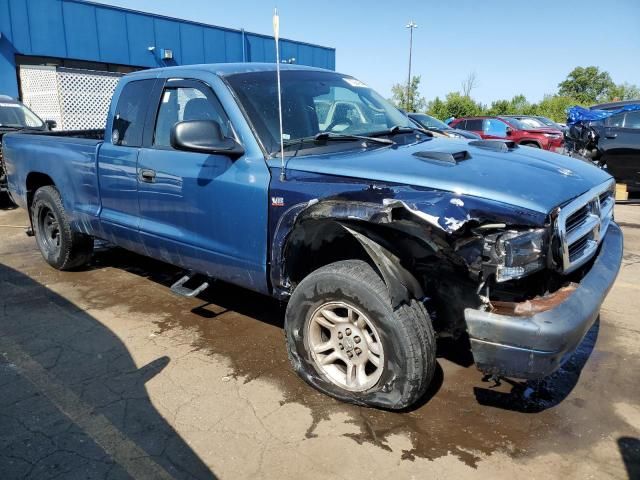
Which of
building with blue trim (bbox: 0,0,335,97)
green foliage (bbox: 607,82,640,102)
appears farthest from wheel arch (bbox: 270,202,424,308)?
green foliage (bbox: 607,82,640,102)

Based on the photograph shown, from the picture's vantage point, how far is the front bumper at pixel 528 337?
2.38m

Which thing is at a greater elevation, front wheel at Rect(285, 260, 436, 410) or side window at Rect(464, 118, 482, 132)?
side window at Rect(464, 118, 482, 132)

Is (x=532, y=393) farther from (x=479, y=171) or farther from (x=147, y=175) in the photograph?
(x=147, y=175)

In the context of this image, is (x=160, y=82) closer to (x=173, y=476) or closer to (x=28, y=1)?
(x=173, y=476)

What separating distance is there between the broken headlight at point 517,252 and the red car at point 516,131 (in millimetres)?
15791

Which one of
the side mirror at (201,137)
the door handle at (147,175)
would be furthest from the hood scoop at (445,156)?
the door handle at (147,175)

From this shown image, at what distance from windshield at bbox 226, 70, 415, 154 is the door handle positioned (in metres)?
0.92

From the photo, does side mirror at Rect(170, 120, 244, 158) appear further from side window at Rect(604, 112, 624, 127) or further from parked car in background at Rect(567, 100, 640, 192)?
side window at Rect(604, 112, 624, 127)

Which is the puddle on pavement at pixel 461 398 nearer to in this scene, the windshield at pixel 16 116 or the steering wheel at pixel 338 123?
the steering wheel at pixel 338 123

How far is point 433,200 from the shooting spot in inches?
100

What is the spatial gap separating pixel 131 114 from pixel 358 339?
110 inches

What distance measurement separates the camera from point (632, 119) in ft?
32.2

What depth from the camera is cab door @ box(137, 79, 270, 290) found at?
11.0 feet

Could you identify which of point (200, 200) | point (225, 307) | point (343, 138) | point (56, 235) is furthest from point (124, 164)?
point (56, 235)
